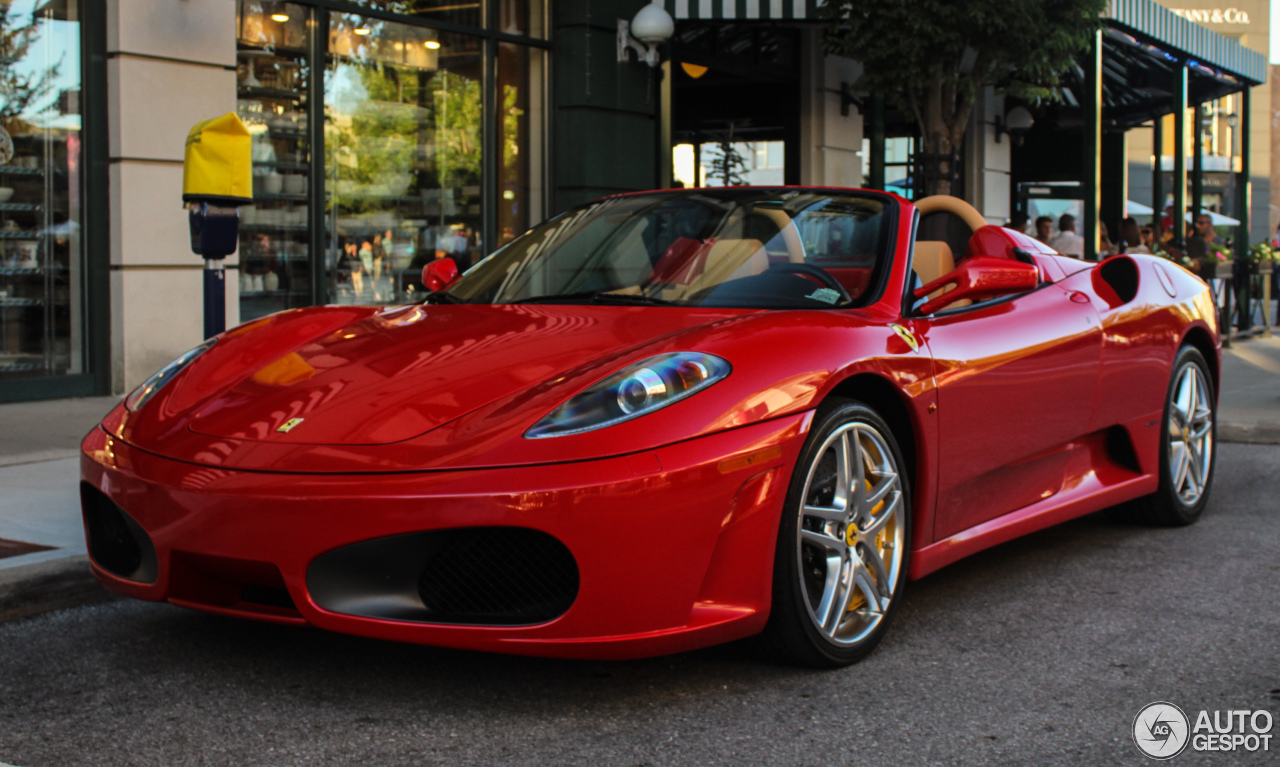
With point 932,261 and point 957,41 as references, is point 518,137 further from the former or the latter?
point 932,261

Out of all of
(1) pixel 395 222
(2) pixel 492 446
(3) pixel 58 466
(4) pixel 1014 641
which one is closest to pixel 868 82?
(1) pixel 395 222

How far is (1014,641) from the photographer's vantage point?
348cm

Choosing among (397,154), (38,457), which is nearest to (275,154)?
(397,154)

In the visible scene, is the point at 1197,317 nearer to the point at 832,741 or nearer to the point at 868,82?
the point at 832,741

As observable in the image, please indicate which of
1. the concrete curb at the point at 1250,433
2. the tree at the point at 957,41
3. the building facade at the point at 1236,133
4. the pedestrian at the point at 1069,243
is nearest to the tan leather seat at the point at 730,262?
the concrete curb at the point at 1250,433

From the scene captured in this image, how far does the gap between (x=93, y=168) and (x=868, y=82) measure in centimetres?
646

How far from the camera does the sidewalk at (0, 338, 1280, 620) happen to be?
380 cm

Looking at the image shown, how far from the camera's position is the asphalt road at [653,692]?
2654mm

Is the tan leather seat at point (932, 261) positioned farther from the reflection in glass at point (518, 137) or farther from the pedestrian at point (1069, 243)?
the pedestrian at point (1069, 243)

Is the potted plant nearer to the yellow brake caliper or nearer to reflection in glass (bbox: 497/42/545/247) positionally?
reflection in glass (bbox: 497/42/545/247)

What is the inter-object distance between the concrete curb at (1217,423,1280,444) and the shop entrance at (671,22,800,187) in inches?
215

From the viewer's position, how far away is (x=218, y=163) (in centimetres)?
543

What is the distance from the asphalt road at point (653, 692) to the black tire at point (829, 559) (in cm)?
8

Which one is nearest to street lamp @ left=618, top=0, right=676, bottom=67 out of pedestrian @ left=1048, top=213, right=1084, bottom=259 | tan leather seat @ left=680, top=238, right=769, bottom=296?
pedestrian @ left=1048, top=213, right=1084, bottom=259
